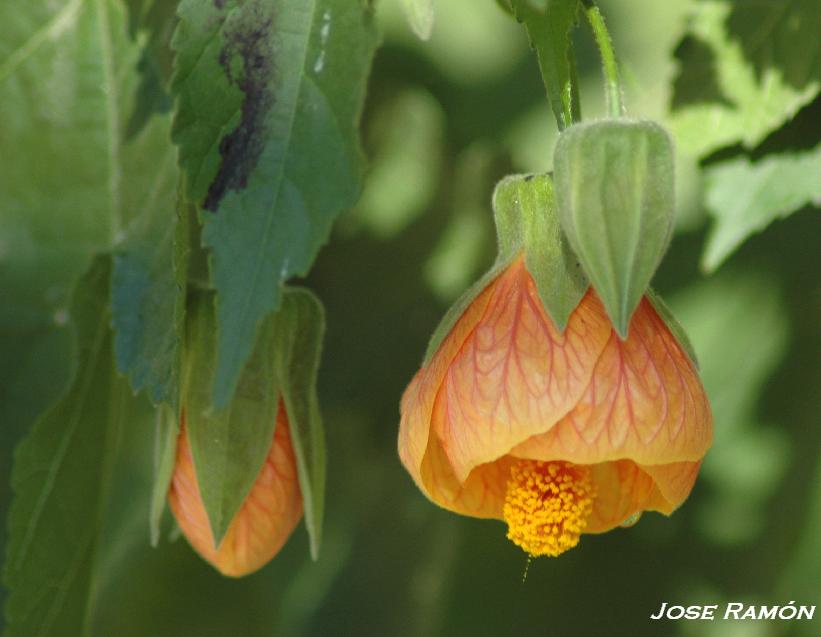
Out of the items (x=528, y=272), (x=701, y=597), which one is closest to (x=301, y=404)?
(x=528, y=272)

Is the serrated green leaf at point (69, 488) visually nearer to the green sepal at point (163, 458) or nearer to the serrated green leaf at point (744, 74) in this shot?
the green sepal at point (163, 458)

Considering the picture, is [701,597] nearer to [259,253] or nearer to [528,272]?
[528,272]

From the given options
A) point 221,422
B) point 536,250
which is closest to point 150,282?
point 221,422

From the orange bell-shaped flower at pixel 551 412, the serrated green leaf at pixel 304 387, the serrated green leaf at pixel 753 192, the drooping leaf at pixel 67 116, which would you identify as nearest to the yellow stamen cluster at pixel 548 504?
the orange bell-shaped flower at pixel 551 412

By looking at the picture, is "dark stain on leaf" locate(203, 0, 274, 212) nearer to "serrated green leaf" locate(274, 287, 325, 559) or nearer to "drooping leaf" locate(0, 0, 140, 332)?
"serrated green leaf" locate(274, 287, 325, 559)

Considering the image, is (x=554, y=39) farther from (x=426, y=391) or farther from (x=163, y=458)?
(x=163, y=458)

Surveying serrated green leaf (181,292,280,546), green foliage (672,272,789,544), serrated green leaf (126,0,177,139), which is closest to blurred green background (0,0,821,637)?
green foliage (672,272,789,544)
